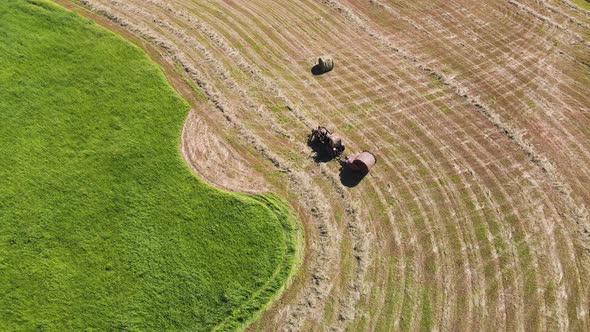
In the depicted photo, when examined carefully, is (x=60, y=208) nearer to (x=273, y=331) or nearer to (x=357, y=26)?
(x=273, y=331)

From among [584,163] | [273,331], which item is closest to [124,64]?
[273,331]

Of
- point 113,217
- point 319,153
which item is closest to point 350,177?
point 319,153

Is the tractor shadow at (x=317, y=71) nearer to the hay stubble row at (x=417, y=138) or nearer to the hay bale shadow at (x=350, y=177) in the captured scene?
the hay stubble row at (x=417, y=138)

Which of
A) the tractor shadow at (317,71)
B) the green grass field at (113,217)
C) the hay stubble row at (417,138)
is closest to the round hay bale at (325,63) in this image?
the tractor shadow at (317,71)

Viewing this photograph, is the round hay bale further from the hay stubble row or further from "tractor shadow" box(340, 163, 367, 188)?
"tractor shadow" box(340, 163, 367, 188)

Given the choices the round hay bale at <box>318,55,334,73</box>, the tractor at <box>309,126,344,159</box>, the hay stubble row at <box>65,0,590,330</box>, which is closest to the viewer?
the hay stubble row at <box>65,0,590,330</box>

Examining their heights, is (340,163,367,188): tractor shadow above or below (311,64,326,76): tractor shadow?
below

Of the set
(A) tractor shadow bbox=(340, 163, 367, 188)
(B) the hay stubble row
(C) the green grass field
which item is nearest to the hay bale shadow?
(A) tractor shadow bbox=(340, 163, 367, 188)
